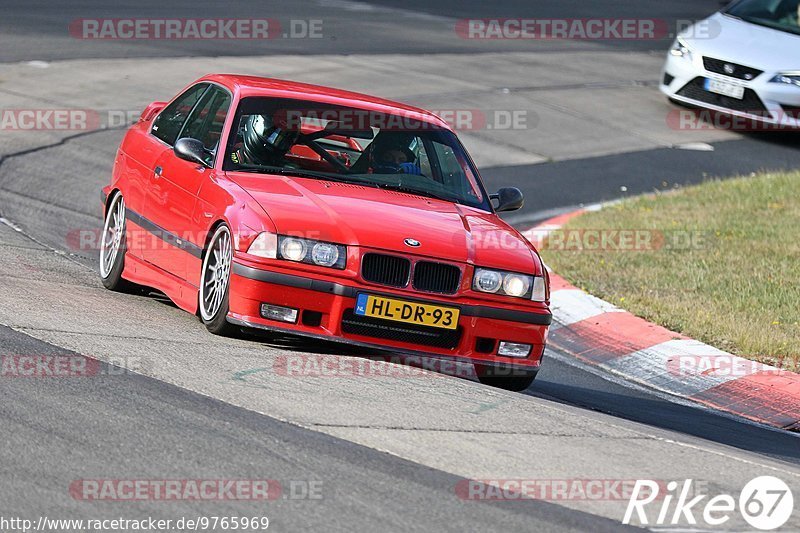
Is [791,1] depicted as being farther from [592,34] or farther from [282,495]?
[282,495]

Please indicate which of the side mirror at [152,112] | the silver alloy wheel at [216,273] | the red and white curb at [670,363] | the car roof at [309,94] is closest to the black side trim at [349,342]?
the silver alloy wheel at [216,273]

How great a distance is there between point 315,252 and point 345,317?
0.37 metres

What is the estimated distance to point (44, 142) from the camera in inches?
556

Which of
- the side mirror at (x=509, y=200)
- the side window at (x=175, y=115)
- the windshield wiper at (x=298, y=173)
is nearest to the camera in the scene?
the windshield wiper at (x=298, y=173)

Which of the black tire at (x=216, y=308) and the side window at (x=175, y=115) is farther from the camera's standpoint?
the side window at (x=175, y=115)

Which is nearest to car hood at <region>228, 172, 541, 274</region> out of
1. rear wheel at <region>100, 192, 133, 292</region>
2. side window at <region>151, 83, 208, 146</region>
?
side window at <region>151, 83, 208, 146</region>

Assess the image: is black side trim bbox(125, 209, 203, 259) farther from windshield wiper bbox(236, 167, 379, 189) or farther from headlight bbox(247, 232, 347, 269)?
headlight bbox(247, 232, 347, 269)

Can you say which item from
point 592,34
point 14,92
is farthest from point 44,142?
point 592,34

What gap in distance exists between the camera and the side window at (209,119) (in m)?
8.60

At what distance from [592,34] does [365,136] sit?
18.4 metres

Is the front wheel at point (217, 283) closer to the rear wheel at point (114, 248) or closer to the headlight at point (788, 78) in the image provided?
the rear wheel at point (114, 248)

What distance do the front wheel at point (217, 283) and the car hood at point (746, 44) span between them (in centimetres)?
1187

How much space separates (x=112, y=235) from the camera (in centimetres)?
934

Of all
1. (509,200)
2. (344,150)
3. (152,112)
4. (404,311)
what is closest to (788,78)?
(509,200)
